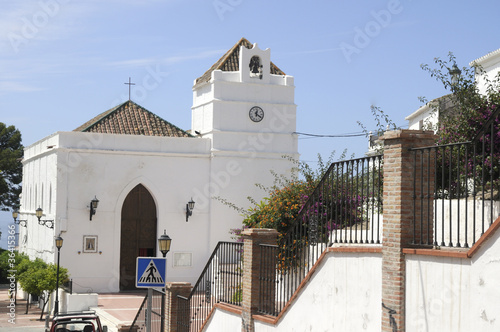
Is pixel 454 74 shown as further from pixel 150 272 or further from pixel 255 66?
pixel 255 66

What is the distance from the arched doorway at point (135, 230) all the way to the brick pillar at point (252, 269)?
62.0 ft

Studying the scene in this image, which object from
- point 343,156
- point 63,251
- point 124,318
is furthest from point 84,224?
point 343,156

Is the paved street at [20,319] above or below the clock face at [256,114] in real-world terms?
below

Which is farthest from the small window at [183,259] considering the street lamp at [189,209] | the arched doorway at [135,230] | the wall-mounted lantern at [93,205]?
the wall-mounted lantern at [93,205]

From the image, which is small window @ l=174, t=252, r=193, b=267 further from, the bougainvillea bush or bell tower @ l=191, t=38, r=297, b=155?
the bougainvillea bush

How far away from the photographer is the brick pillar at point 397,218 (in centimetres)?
880

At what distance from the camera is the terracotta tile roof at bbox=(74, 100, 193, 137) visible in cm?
3275

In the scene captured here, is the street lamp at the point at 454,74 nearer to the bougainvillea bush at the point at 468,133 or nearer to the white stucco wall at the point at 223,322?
the bougainvillea bush at the point at 468,133

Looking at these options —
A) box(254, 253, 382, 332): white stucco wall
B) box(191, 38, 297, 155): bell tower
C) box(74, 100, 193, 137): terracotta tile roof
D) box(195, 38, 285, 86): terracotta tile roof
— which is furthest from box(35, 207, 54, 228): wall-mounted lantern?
box(254, 253, 382, 332): white stucco wall

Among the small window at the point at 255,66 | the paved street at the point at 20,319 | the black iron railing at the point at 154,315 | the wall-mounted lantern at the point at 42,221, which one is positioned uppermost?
the small window at the point at 255,66

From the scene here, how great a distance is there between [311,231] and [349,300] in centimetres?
203

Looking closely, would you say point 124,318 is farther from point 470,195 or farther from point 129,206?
point 470,195

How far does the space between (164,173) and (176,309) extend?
15746 millimetres

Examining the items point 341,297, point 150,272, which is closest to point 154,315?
point 150,272
